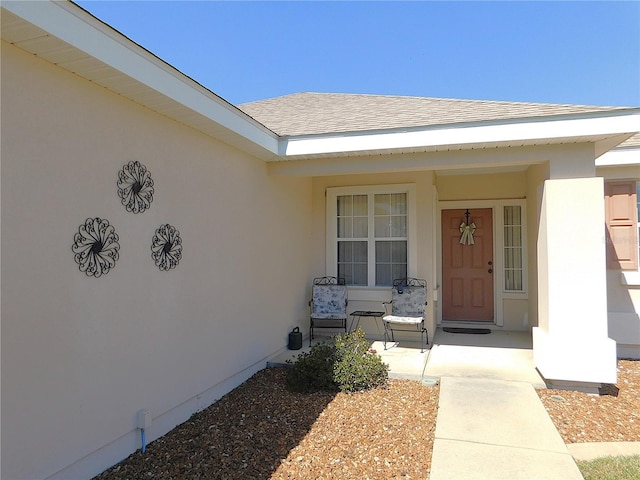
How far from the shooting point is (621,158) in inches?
223

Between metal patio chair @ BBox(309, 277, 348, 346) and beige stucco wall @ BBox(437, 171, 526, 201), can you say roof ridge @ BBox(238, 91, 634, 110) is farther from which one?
metal patio chair @ BBox(309, 277, 348, 346)

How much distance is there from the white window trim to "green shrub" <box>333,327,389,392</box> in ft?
5.86

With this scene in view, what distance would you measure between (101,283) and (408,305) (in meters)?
4.42

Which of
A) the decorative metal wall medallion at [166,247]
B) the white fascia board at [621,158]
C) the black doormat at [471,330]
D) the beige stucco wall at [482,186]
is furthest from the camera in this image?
the beige stucco wall at [482,186]

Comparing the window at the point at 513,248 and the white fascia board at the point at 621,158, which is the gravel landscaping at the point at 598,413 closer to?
the window at the point at 513,248

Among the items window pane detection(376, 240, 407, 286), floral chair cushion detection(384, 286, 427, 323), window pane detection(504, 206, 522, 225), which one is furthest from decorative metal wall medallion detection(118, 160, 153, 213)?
window pane detection(504, 206, 522, 225)

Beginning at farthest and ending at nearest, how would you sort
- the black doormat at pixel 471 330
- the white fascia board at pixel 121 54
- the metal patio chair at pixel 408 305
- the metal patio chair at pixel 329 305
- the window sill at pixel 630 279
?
the black doormat at pixel 471 330 → the metal patio chair at pixel 329 305 → the metal patio chair at pixel 408 305 → the window sill at pixel 630 279 → the white fascia board at pixel 121 54

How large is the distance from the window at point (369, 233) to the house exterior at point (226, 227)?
0.03m

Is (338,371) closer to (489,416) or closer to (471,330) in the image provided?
(489,416)

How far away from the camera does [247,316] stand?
478cm

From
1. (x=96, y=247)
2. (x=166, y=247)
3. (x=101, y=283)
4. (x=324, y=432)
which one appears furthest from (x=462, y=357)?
(x=96, y=247)

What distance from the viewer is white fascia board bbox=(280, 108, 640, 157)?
153 inches

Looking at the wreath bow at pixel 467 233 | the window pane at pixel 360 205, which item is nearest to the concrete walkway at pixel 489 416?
the wreath bow at pixel 467 233

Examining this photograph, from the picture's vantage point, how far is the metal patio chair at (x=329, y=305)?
627 centimetres
